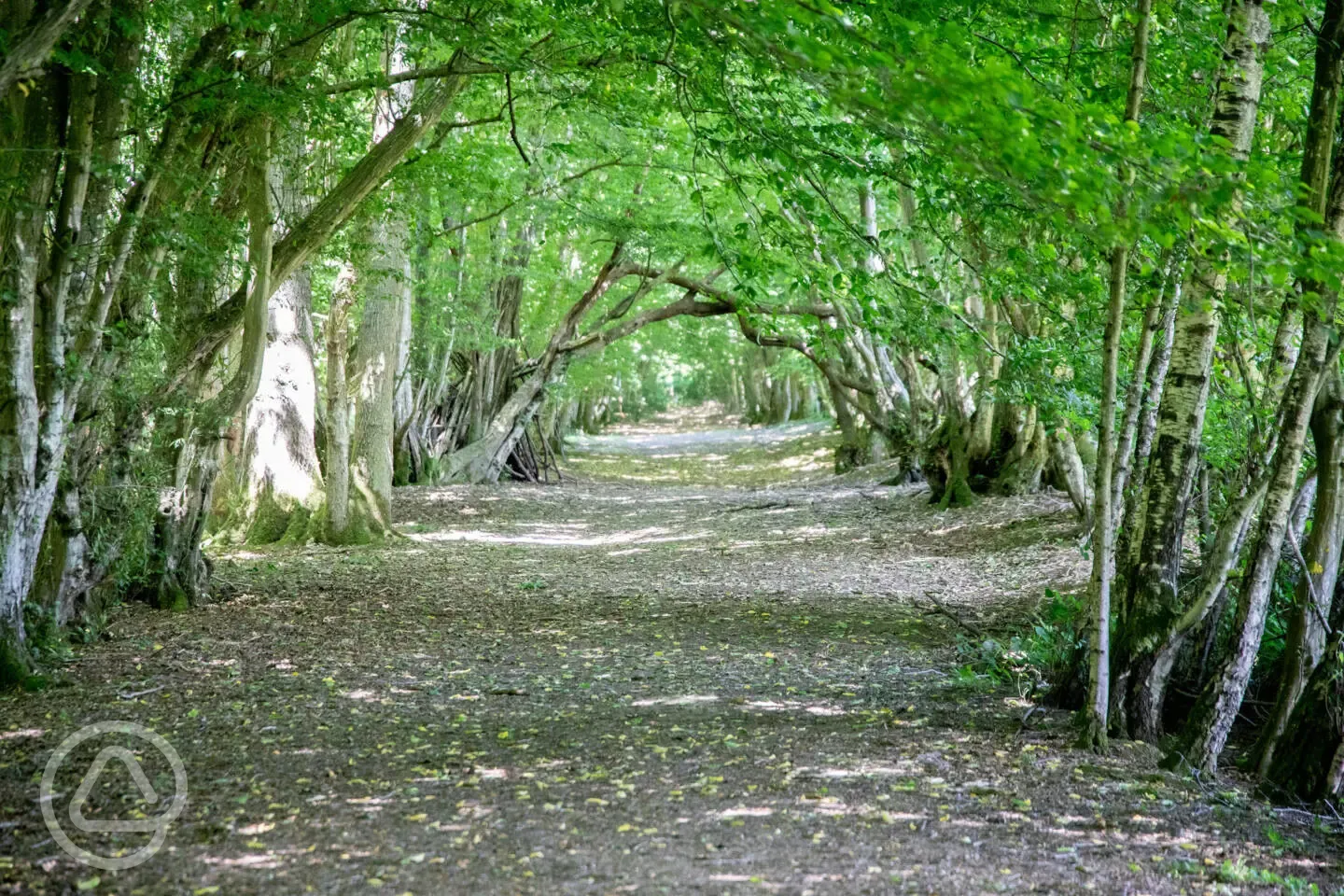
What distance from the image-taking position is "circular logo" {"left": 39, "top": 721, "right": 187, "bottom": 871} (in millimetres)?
3256

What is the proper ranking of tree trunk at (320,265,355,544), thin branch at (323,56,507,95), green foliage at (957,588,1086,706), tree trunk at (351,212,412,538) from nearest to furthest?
green foliage at (957,588,1086,706), thin branch at (323,56,507,95), tree trunk at (320,265,355,544), tree trunk at (351,212,412,538)

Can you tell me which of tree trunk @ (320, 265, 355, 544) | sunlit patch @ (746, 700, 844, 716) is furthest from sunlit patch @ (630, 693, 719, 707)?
tree trunk @ (320, 265, 355, 544)

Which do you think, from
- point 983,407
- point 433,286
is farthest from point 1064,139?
point 433,286

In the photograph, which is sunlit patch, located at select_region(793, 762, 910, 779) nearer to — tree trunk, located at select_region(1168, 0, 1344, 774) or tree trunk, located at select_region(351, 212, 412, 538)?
tree trunk, located at select_region(1168, 0, 1344, 774)

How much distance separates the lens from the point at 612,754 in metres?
4.58

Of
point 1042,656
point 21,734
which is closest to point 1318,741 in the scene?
point 1042,656

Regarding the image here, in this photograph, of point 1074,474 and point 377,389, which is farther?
point 377,389

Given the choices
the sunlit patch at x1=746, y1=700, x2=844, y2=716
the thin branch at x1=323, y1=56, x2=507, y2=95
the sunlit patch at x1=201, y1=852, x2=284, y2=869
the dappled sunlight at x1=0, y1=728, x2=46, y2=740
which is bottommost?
the dappled sunlight at x1=0, y1=728, x2=46, y2=740

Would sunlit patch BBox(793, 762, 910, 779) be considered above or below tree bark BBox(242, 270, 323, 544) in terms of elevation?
below

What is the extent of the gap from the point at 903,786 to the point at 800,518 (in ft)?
34.6

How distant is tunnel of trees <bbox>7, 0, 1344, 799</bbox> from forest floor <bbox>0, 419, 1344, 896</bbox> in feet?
2.10

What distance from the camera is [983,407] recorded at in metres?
14.2

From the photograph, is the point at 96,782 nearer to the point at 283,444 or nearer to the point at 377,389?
the point at 283,444

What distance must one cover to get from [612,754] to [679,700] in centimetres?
106
